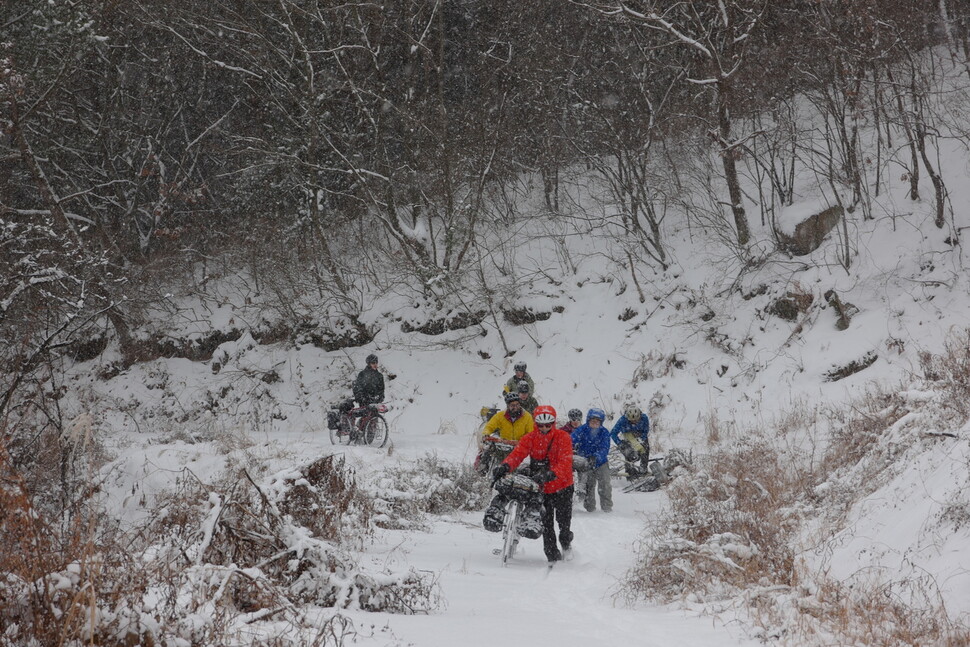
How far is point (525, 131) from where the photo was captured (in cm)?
2262

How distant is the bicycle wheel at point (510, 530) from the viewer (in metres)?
7.84

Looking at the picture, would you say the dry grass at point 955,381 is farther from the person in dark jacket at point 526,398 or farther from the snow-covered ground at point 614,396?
the person in dark jacket at point 526,398

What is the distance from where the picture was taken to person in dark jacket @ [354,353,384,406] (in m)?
15.6

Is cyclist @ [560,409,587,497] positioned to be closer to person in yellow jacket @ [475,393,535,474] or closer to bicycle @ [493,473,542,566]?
person in yellow jacket @ [475,393,535,474]

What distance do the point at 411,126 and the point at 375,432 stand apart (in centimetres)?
982

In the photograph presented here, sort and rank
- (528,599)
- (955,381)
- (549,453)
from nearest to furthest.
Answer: (528,599), (955,381), (549,453)

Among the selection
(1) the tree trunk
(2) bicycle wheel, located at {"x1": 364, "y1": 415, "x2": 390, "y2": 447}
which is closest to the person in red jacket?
(2) bicycle wheel, located at {"x1": 364, "y1": 415, "x2": 390, "y2": 447}

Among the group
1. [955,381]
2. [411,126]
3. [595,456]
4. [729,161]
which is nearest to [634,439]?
[595,456]

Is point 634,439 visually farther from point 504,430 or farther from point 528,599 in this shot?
point 528,599

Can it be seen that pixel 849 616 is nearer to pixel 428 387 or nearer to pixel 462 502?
pixel 462 502

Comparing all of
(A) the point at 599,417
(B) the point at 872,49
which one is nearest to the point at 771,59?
(B) the point at 872,49

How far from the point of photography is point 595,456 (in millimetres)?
11375

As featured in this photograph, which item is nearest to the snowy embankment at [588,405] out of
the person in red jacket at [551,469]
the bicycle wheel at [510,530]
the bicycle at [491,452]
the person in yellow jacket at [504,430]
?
the bicycle wheel at [510,530]

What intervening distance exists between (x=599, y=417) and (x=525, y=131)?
13.2 metres
